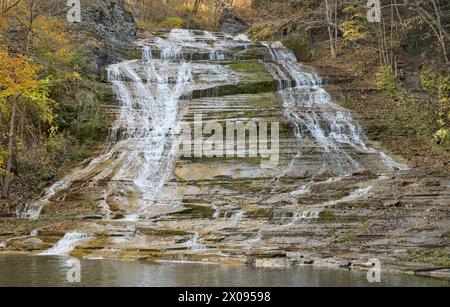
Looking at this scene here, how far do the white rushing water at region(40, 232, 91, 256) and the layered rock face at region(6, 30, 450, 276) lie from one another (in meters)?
0.05

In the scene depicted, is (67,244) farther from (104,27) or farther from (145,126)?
(104,27)

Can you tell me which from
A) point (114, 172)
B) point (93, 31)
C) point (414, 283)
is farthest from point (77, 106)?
point (414, 283)

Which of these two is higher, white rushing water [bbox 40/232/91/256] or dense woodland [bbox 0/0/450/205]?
dense woodland [bbox 0/0/450/205]

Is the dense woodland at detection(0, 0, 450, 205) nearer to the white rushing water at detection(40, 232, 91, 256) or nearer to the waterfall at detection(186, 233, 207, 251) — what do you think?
the white rushing water at detection(40, 232, 91, 256)

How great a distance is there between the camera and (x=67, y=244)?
1317 centimetres

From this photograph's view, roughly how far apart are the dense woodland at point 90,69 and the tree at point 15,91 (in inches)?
1.2

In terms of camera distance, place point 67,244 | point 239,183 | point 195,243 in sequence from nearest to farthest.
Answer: point 195,243 → point 67,244 → point 239,183

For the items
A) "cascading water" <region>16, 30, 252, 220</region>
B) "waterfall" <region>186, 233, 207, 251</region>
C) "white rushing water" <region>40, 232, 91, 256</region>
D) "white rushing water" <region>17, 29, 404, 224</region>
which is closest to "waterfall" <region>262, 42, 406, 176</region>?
"white rushing water" <region>17, 29, 404, 224</region>

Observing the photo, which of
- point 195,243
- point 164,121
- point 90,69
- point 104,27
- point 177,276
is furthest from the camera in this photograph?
point 104,27

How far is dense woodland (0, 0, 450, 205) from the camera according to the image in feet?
60.5

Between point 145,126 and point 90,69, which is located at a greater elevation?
point 90,69

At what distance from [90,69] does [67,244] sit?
1417 centimetres

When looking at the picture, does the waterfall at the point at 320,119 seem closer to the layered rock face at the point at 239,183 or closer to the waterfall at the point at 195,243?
the layered rock face at the point at 239,183

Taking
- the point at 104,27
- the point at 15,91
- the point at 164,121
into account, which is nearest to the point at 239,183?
the point at 164,121
